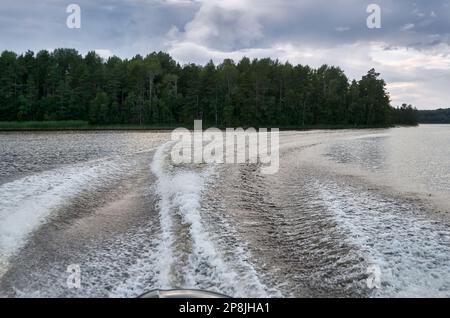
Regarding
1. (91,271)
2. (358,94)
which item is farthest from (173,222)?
(358,94)

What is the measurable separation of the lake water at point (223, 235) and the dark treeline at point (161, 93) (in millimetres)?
69919

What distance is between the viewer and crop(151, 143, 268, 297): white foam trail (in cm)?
466

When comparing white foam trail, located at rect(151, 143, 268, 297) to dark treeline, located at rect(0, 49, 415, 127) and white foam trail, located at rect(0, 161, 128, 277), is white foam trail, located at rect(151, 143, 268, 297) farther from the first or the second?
dark treeline, located at rect(0, 49, 415, 127)

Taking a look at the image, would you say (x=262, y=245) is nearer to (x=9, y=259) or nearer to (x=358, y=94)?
(x=9, y=259)

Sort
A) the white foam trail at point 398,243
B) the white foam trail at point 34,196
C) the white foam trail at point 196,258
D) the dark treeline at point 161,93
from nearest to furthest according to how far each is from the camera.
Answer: the white foam trail at point 196,258
the white foam trail at point 398,243
the white foam trail at point 34,196
the dark treeline at point 161,93

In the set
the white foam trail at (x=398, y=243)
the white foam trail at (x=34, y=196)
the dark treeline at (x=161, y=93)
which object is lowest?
the white foam trail at (x=398, y=243)

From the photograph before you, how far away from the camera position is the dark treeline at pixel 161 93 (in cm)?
7881

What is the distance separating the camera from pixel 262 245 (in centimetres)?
623

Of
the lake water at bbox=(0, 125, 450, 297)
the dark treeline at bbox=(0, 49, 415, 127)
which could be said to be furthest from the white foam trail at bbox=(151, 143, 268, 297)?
the dark treeline at bbox=(0, 49, 415, 127)

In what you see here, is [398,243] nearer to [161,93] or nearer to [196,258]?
[196,258]

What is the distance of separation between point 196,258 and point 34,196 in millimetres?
5564

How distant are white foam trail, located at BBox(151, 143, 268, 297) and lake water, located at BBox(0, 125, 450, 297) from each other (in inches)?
0.8

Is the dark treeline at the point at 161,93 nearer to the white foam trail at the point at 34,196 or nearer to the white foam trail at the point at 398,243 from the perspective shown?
the white foam trail at the point at 34,196

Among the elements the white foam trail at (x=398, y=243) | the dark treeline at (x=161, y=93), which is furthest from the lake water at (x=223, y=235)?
the dark treeline at (x=161, y=93)
